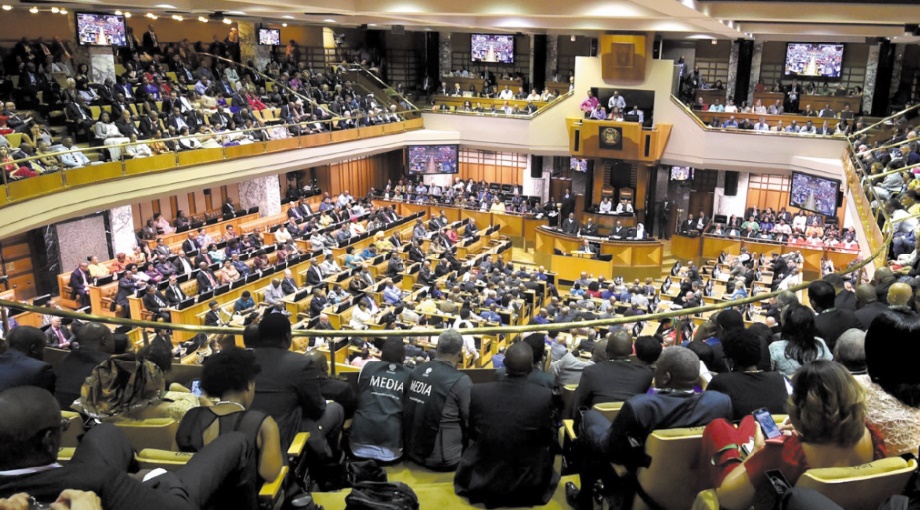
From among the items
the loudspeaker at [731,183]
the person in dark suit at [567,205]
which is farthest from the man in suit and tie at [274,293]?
the loudspeaker at [731,183]

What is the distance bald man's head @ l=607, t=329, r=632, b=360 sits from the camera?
12.5 ft

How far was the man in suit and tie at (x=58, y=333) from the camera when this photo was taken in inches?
393

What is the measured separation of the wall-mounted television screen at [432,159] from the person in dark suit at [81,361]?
708 inches

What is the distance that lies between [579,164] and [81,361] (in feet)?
64.4

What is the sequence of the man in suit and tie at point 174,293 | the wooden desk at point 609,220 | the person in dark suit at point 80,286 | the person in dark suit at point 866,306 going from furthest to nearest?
the wooden desk at point 609,220 < the person in dark suit at point 80,286 < the man in suit and tie at point 174,293 < the person in dark suit at point 866,306

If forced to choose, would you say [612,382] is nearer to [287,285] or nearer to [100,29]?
[287,285]

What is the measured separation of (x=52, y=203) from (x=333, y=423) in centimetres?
991

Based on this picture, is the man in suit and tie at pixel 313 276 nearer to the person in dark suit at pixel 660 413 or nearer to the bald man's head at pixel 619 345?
the bald man's head at pixel 619 345

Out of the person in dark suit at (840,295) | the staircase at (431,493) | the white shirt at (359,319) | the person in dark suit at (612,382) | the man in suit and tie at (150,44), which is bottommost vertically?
the white shirt at (359,319)

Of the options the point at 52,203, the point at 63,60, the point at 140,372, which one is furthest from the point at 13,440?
the point at 63,60

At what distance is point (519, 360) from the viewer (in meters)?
3.49

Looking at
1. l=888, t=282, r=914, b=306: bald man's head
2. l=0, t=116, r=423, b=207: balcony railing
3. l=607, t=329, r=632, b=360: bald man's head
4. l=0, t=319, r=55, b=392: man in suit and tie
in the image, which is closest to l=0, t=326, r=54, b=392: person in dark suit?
l=0, t=319, r=55, b=392: man in suit and tie

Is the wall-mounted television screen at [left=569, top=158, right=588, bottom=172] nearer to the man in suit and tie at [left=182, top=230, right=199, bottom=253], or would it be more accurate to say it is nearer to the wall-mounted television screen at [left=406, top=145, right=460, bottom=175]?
the wall-mounted television screen at [left=406, top=145, right=460, bottom=175]

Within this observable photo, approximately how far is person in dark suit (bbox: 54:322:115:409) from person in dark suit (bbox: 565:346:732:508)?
296cm
